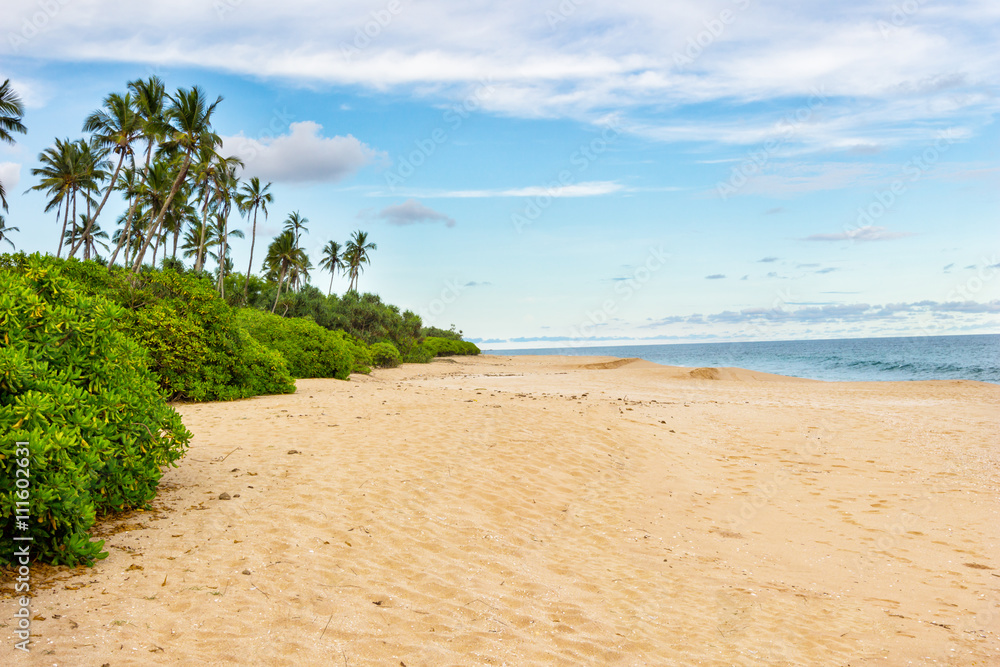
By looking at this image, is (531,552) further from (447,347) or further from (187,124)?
(447,347)

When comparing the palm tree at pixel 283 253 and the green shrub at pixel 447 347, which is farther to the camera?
the palm tree at pixel 283 253

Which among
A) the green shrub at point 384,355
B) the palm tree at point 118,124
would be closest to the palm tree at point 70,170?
the palm tree at point 118,124

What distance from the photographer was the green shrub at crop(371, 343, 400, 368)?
31855 millimetres

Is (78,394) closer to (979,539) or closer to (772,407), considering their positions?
(979,539)

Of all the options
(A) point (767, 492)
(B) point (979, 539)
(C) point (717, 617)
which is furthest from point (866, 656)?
(A) point (767, 492)

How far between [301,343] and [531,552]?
15.1m

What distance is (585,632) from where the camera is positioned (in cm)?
388

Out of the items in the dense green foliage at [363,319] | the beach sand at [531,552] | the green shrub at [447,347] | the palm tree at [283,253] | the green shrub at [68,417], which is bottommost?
the beach sand at [531,552]

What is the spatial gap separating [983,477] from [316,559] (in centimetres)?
971

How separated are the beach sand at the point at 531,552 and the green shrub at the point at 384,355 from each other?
2098 cm

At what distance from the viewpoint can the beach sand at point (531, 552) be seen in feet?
11.8

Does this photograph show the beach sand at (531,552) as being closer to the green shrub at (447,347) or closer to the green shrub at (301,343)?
the green shrub at (301,343)

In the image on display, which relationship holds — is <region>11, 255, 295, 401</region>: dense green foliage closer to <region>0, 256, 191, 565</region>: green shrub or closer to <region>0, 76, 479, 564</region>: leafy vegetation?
<region>0, 76, 479, 564</region>: leafy vegetation

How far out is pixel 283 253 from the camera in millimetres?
51000
